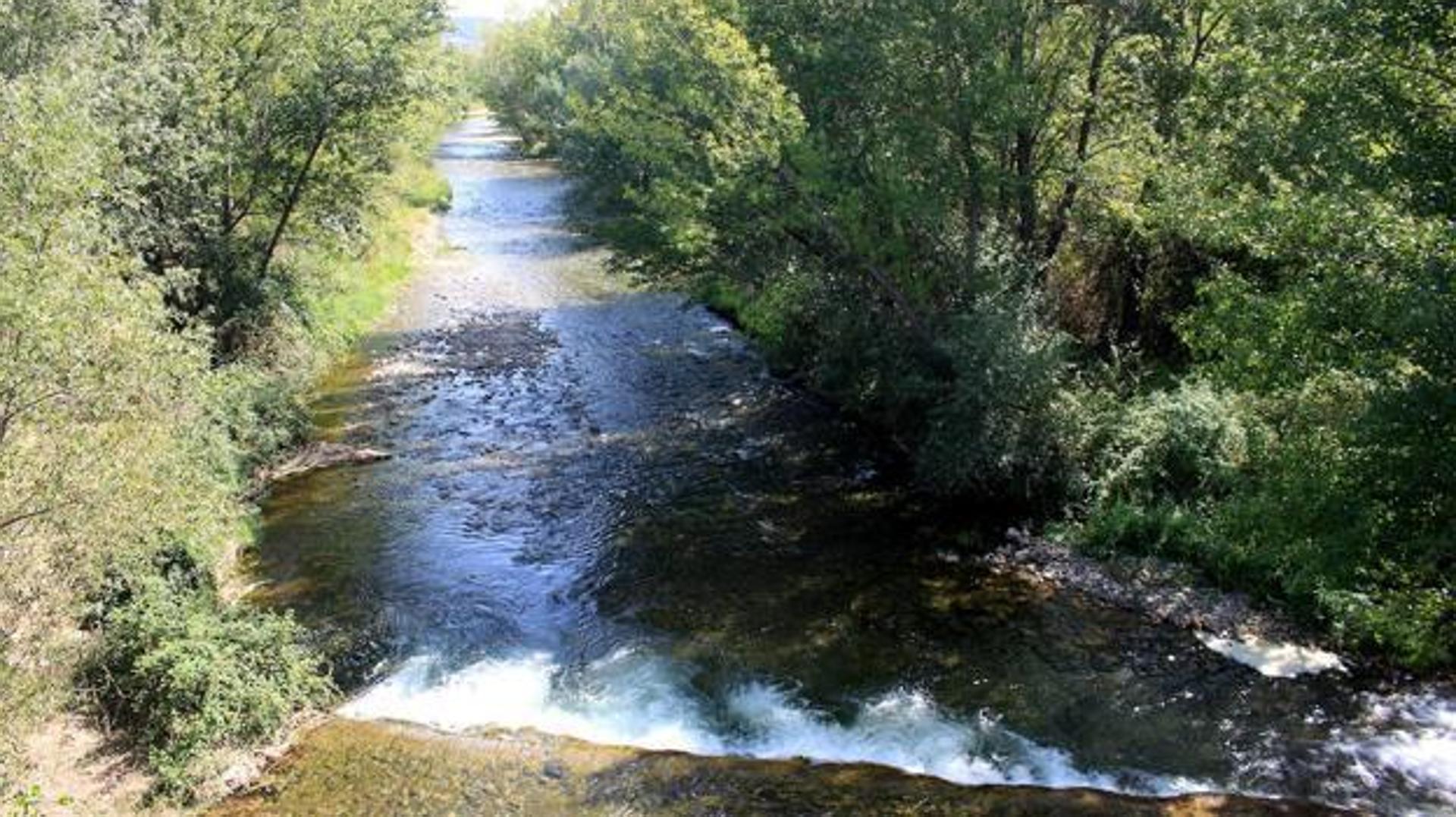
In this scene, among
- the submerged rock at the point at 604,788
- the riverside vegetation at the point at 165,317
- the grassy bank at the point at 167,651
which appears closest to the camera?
the riverside vegetation at the point at 165,317

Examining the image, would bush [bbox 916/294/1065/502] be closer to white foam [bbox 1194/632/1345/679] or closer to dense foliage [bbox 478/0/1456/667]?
dense foliage [bbox 478/0/1456/667]

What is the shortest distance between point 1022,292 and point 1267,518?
9.44 metres

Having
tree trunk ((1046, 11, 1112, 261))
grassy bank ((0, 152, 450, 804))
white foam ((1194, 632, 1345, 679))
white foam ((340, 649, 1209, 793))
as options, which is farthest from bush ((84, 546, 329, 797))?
tree trunk ((1046, 11, 1112, 261))

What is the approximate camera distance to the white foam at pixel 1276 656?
52.5 feet

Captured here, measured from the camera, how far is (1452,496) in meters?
11.1

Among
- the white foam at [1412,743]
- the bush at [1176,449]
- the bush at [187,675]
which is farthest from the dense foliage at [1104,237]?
the bush at [187,675]

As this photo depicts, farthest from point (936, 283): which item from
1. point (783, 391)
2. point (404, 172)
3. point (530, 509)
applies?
point (404, 172)

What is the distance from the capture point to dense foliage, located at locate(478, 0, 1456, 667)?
40.8 ft

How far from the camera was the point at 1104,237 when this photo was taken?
25781mm

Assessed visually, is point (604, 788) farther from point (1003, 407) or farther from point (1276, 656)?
point (1003, 407)

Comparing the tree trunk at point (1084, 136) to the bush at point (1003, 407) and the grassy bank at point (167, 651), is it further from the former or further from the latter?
the grassy bank at point (167, 651)

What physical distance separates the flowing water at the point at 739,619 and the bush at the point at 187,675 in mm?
1210

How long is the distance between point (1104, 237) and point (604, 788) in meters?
18.2

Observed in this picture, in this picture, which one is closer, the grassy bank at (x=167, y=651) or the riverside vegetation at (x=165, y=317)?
the riverside vegetation at (x=165, y=317)
